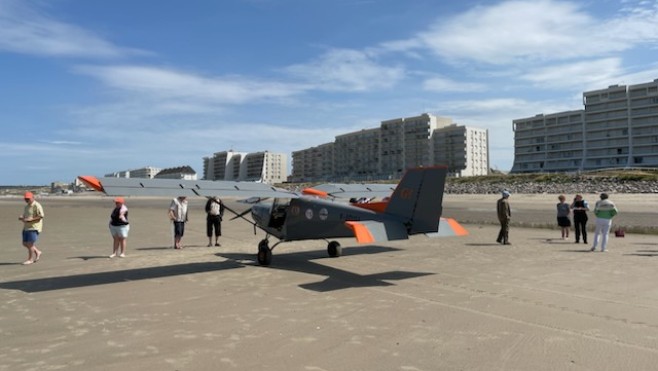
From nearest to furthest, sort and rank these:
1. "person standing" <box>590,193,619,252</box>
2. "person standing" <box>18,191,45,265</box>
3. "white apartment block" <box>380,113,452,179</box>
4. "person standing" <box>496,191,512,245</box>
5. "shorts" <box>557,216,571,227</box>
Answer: "person standing" <box>18,191,45,265</box>
"person standing" <box>590,193,619,252</box>
"person standing" <box>496,191,512,245</box>
"shorts" <box>557,216,571,227</box>
"white apartment block" <box>380,113,452,179</box>

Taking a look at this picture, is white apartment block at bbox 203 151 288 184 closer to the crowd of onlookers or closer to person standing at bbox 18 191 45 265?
the crowd of onlookers

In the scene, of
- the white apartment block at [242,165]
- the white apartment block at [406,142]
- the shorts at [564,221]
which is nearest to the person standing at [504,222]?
the shorts at [564,221]

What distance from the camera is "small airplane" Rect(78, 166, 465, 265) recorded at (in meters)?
9.14

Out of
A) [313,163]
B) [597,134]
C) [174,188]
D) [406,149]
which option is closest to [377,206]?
[174,188]

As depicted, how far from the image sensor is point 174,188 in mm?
9727

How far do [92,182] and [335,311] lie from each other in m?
5.34

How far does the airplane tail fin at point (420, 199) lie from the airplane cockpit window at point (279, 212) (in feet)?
9.64

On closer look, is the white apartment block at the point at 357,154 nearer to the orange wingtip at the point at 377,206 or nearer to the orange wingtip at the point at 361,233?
the orange wingtip at the point at 377,206

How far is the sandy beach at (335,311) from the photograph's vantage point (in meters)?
4.75

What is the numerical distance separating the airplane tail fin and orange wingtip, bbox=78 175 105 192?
6.02m

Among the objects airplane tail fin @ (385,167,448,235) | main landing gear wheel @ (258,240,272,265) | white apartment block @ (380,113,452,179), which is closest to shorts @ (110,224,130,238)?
main landing gear wheel @ (258,240,272,265)

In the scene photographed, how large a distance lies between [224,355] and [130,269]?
6786 millimetres

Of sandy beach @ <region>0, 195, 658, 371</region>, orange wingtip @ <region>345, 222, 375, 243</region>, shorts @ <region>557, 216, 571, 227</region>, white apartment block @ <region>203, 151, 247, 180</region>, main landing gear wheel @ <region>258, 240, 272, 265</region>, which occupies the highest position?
white apartment block @ <region>203, 151, 247, 180</region>

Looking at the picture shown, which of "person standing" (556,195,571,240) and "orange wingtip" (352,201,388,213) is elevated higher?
"orange wingtip" (352,201,388,213)
